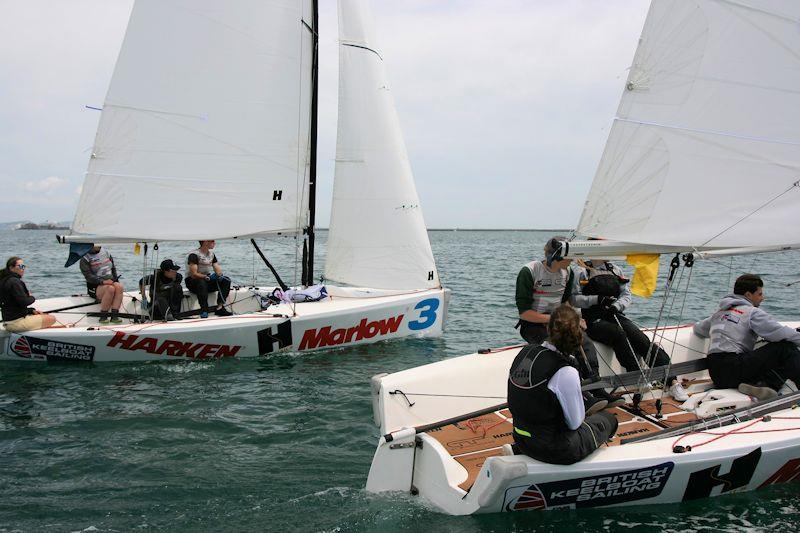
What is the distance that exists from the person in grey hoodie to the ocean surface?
56 cm

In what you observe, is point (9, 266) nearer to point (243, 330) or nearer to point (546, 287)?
point (243, 330)

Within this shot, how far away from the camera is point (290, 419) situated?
23.0 ft

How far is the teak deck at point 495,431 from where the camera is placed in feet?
17.0

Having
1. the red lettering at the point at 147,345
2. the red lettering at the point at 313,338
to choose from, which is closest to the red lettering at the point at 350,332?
the red lettering at the point at 313,338

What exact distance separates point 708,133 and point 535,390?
9.02ft

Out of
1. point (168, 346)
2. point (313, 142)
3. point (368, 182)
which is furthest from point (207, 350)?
point (313, 142)

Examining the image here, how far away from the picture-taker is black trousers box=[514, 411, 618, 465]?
13.5ft

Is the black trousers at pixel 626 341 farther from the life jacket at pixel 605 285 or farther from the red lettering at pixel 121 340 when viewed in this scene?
the red lettering at pixel 121 340

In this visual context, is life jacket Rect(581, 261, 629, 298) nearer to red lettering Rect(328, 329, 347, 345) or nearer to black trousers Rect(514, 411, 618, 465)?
black trousers Rect(514, 411, 618, 465)

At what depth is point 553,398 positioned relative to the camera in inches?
158

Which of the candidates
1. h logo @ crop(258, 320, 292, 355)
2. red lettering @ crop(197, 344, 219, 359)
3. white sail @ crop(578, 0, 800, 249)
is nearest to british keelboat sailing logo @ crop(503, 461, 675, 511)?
white sail @ crop(578, 0, 800, 249)

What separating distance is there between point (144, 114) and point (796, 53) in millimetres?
9085

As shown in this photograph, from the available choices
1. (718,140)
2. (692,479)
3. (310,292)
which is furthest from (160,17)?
(692,479)

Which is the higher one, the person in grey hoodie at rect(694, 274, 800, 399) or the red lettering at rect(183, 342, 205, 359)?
the person in grey hoodie at rect(694, 274, 800, 399)
